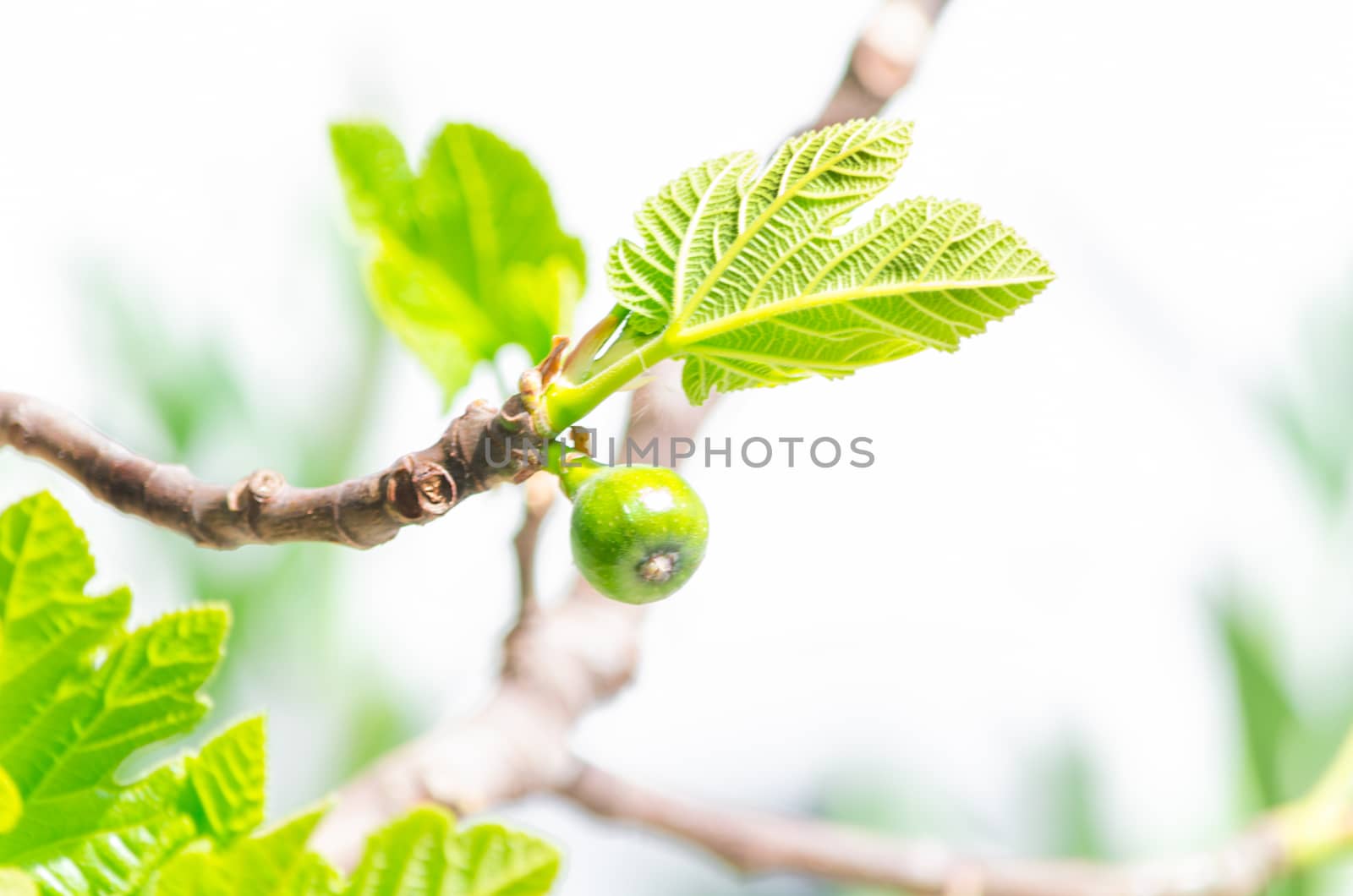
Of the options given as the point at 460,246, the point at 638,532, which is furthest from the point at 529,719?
the point at 638,532

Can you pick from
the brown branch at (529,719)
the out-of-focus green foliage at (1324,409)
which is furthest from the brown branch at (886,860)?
the out-of-focus green foliage at (1324,409)

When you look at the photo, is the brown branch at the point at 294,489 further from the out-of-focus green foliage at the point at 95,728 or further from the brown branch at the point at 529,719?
the brown branch at the point at 529,719

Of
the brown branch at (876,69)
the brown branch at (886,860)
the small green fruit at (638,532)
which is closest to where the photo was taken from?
the small green fruit at (638,532)

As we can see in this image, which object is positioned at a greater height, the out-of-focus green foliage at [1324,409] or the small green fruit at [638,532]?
the small green fruit at [638,532]

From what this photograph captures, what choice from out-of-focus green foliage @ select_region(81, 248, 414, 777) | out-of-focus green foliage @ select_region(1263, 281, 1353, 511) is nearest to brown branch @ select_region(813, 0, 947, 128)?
out-of-focus green foliage @ select_region(81, 248, 414, 777)

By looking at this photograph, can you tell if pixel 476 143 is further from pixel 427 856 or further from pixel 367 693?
pixel 367 693

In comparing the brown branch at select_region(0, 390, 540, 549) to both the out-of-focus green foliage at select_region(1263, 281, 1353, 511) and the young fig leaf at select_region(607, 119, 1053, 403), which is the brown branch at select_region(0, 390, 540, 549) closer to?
the young fig leaf at select_region(607, 119, 1053, 403)
